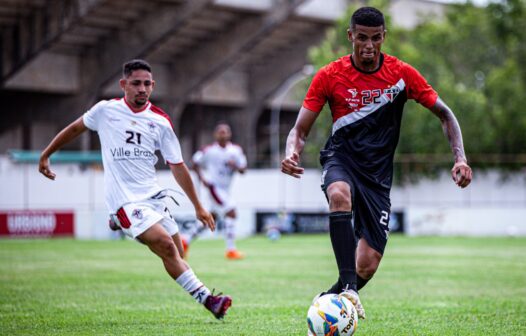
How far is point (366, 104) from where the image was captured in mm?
7523

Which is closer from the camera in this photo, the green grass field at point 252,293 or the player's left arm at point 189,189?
the green grass field at point 252,293

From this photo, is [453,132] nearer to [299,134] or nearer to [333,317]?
[299,134]

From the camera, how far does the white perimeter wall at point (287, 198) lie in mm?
33719

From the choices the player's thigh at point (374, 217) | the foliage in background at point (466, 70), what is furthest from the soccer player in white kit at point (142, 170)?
the foliage in background at point (466, 70)

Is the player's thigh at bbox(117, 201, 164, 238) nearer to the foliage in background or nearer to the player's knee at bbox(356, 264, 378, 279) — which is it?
the player's knee at bbox(356, 264, 378, 279)

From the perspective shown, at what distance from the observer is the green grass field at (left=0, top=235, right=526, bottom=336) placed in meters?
8.39

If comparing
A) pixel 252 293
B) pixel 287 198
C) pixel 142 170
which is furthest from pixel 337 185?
pixel 287 198

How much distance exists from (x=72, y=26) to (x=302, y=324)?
34.9 metres

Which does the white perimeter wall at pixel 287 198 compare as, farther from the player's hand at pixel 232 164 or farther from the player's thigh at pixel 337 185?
the player's thigh at pixel 337 185

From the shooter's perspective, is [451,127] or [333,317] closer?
[333,317]

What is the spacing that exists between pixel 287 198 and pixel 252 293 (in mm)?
28498

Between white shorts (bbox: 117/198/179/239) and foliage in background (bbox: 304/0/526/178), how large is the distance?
27.5 m

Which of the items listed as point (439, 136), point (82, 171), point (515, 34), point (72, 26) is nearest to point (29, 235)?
point (82, 171)

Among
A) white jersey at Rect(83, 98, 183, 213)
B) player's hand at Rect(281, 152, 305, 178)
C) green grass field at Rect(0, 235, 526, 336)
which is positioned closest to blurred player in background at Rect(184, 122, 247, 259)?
green grass field at Rect(0, 235, 526, 336)
